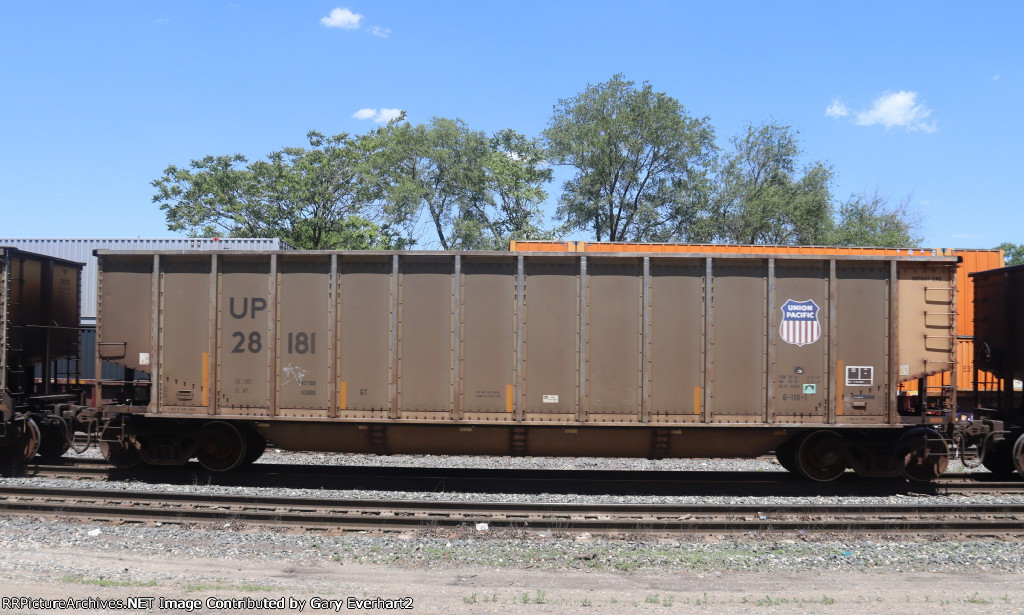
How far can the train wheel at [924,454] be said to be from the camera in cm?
1016

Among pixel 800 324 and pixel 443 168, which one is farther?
pixel 443 168

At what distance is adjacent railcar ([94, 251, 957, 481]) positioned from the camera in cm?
1005

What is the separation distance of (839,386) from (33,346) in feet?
45.8

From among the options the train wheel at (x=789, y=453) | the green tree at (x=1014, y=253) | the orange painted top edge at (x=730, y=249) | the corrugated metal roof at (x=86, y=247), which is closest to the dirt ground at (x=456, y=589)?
the train wheel at (x=789, y=453)

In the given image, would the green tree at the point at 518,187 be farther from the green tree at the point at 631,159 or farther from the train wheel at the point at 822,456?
the train wheel at the point at 822,456

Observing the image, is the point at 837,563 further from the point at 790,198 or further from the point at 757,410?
the point at 790,198

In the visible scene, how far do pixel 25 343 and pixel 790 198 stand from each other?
44.9 meters

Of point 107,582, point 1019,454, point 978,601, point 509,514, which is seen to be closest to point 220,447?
point 107,582

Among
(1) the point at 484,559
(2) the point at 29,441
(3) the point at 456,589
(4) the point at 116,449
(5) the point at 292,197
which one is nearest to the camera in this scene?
(3) the point at 456,589

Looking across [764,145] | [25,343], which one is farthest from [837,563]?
[764,145]

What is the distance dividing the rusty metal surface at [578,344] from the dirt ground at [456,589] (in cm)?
329

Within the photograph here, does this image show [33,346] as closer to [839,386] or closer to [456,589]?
[456,589]

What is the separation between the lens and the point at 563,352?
10.1 meters

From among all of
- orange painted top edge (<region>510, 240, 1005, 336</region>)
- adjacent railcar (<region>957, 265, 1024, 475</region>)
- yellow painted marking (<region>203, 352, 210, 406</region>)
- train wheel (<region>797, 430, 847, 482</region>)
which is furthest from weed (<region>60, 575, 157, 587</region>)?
adjacent railcar (<region>957, 265, 1024, 475</region>)
